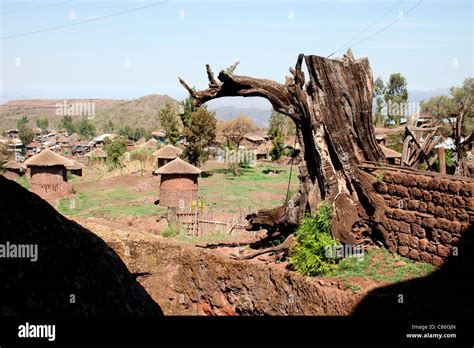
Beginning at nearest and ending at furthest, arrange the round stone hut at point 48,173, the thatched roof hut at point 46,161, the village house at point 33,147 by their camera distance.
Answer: the thatched roof hut at point 46,161 → the round stone hut at point 48,173 → the village house at point 33,147

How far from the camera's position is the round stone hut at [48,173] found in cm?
3338

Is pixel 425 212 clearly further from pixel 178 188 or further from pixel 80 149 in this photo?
pixel 80 149

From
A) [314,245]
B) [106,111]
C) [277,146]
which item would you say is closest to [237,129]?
[277,146]

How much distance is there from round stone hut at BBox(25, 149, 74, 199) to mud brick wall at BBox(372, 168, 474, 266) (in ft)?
89.7

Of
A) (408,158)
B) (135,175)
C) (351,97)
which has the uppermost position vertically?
(351,97)

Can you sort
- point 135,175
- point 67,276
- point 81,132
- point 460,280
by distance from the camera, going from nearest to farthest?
point 67,276
point 460,280
point 135,175
point 81,132

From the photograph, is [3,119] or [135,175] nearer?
[135,175]

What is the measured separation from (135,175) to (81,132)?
7209 cm

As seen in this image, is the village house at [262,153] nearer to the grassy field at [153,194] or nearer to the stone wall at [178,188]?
the grassy field at [153,194]

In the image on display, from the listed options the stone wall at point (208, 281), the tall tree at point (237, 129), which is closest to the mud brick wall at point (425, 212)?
the stone wall at point (208, 281)

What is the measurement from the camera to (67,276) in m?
3.21

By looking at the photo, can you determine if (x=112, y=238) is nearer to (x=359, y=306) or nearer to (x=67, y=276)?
(x=359, y=306)

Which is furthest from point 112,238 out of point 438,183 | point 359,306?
point 438,183

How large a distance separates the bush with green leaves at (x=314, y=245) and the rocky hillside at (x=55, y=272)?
256 inches
